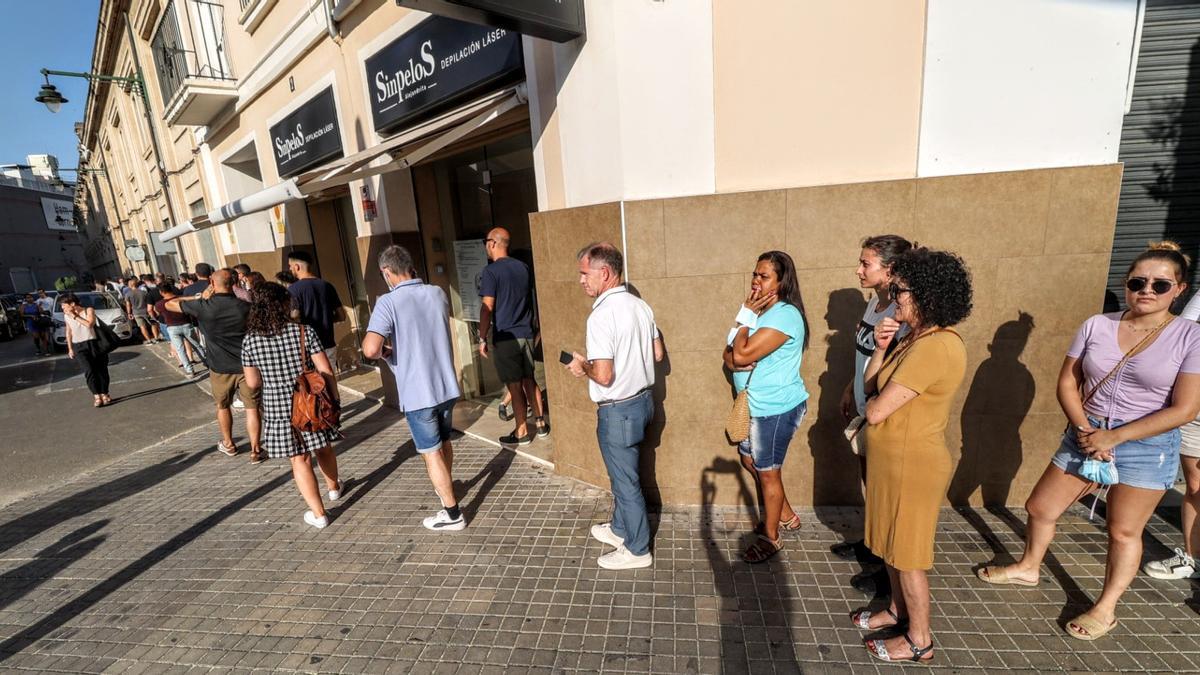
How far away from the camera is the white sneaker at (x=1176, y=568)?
2.71m

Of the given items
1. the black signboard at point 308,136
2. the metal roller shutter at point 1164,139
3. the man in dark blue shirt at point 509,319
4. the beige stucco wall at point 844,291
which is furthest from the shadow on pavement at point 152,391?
the metal roller shutter at point 1164,139

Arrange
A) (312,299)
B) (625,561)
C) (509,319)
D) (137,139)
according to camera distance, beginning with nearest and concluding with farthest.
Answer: (625,561) → (509,319) → (312,299) → (137,139)

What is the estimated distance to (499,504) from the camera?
3.91 m

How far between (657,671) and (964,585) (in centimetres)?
183

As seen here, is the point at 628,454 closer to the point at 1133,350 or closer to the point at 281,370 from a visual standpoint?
the point at 1133,350

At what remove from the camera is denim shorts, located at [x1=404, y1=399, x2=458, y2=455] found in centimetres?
342

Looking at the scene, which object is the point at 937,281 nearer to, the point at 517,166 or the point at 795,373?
the point at 795,373

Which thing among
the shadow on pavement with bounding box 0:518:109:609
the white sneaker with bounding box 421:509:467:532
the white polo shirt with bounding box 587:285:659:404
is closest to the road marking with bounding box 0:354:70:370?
the shadow on pavement with bounding box 0:518:109:609

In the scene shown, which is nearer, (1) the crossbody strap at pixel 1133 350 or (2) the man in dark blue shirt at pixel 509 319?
(1) the crossbody strap at pixel 1133 350

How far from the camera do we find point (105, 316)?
1266 cm

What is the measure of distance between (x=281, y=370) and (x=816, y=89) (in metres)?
4.05

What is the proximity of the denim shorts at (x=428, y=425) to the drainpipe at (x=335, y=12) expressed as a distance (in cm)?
490

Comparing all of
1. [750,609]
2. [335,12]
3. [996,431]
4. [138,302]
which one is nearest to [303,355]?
[750,609]

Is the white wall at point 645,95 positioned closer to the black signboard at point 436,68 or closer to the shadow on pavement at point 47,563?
the black signboard at point 436,68
